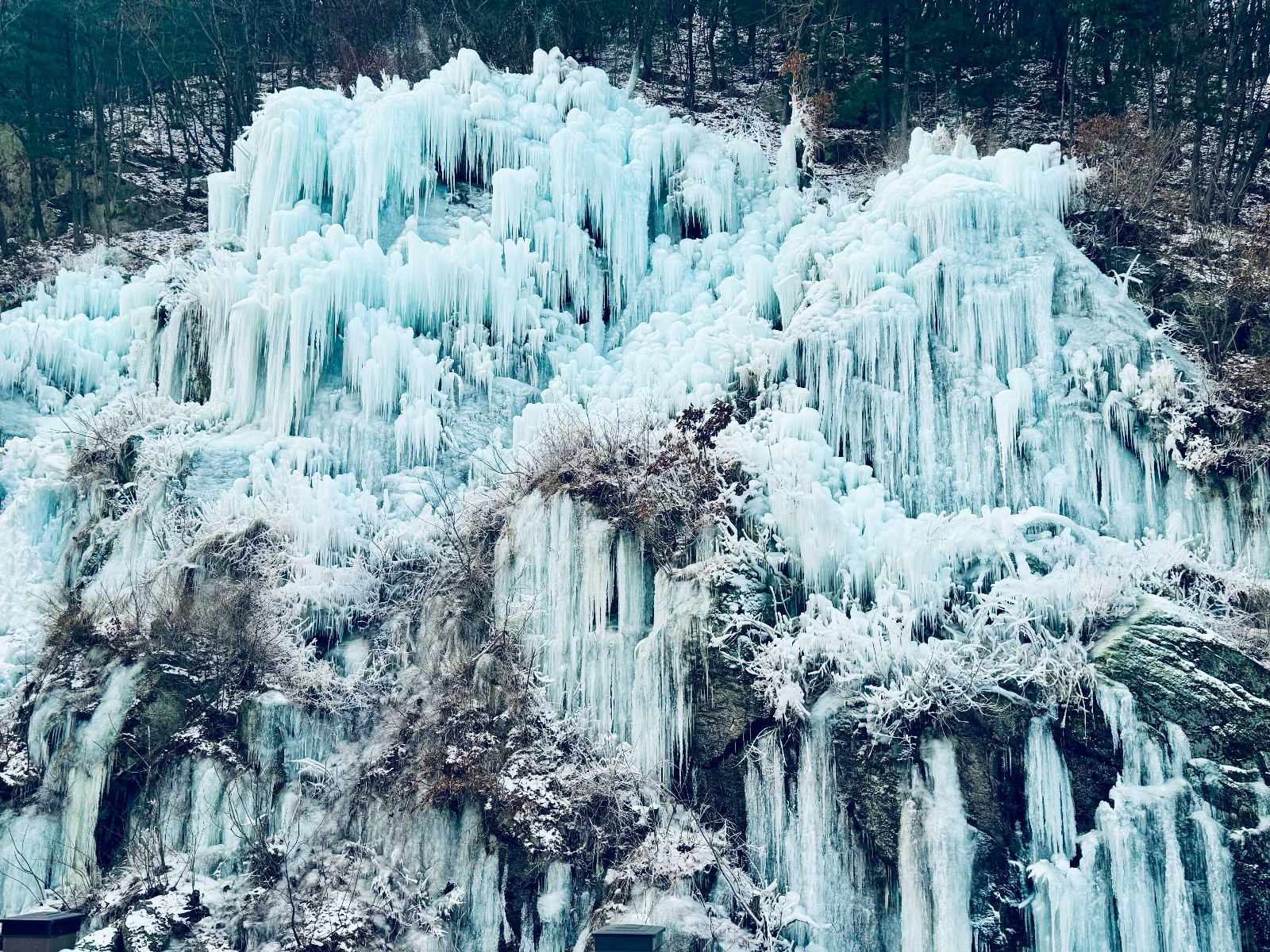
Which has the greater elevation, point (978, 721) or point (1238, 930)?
point (978, 721)

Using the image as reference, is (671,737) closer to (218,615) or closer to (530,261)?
(218,615)

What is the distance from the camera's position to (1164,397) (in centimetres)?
1534

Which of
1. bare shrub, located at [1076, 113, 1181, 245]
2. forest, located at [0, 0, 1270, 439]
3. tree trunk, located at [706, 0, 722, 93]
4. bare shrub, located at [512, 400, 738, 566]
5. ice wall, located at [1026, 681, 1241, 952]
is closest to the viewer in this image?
ice wall, located at [1026, 681, 1241, 952]

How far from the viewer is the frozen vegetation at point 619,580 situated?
12492 millimetres

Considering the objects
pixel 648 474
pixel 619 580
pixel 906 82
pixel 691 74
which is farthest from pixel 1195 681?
pixel 691 74

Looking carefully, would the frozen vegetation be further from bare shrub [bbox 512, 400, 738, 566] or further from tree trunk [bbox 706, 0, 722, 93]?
tree trunk [bbox 706, 0, 722, 93]

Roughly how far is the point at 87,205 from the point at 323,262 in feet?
33.5

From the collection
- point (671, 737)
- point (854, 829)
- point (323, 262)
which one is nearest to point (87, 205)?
point (323, 262)

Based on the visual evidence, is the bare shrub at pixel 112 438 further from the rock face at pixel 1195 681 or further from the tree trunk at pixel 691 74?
the rock face at pixel 1195 681

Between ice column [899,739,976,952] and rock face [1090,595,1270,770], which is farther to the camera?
rock face [1090,595,1270,770]

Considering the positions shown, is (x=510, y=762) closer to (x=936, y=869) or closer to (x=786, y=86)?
(x=936, y=869)

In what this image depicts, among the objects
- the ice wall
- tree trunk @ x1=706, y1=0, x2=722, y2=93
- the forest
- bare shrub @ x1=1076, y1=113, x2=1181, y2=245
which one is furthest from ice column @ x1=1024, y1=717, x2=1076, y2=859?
tree trunk @ x1=706, y1=0, x2=722, y2=93

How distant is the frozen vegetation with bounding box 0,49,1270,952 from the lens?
1249cm

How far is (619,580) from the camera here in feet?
47.4
